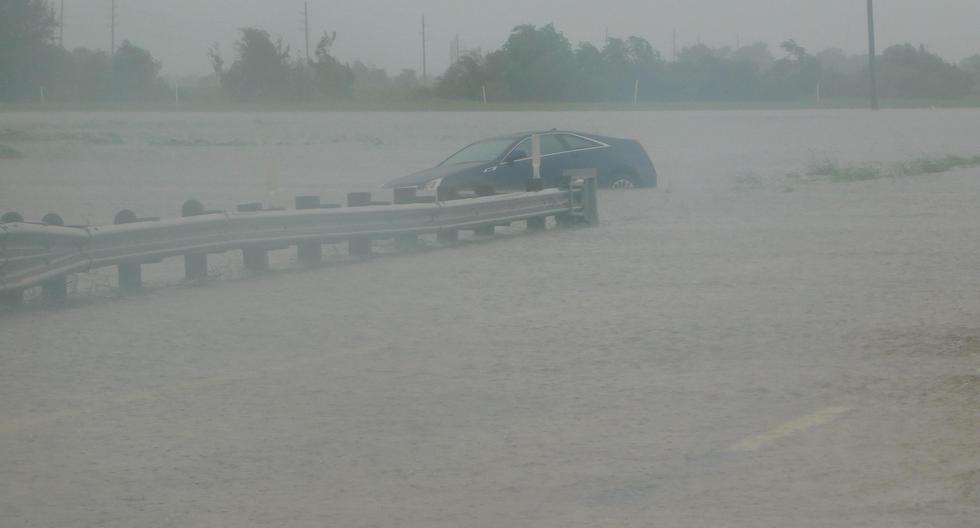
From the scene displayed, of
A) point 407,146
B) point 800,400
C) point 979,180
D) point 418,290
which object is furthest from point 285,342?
point 407,146

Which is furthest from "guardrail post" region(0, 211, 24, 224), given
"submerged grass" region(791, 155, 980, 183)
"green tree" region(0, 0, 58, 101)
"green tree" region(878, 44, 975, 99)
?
"green tree" region(878, 44, 975, 99)

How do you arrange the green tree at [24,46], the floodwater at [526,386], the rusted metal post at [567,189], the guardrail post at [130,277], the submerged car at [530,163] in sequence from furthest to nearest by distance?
the green tree at [24,46], the submerged car at [530,163], the rusted metal post at [567,189], the guardrail post at [130,277], the floodwater at [526,386]

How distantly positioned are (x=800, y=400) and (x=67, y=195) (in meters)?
20.0

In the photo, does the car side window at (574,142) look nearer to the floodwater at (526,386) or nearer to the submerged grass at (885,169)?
the submerged grass at (885,169)

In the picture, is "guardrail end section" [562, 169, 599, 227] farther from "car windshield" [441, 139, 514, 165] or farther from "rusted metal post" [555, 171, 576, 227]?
"car windshield" [441, 139, 514, 165]

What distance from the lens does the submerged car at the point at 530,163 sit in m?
22.7

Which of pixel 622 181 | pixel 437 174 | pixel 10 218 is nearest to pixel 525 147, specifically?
pixel 437 174

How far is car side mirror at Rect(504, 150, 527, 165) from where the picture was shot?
23.0 m

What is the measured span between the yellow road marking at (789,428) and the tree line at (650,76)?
84214mm

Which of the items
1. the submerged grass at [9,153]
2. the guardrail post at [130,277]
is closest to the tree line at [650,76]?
the submerged grass at [9,153]

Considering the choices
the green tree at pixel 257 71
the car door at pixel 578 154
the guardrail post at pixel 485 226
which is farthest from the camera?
the green tree at pixel 257 71

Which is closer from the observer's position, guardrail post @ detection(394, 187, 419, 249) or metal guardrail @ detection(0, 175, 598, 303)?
metal guardrail @ detection(0, 175, 598, 303)

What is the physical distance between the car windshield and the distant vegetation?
213ft

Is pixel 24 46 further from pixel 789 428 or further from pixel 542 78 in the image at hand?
pixel 789 428
